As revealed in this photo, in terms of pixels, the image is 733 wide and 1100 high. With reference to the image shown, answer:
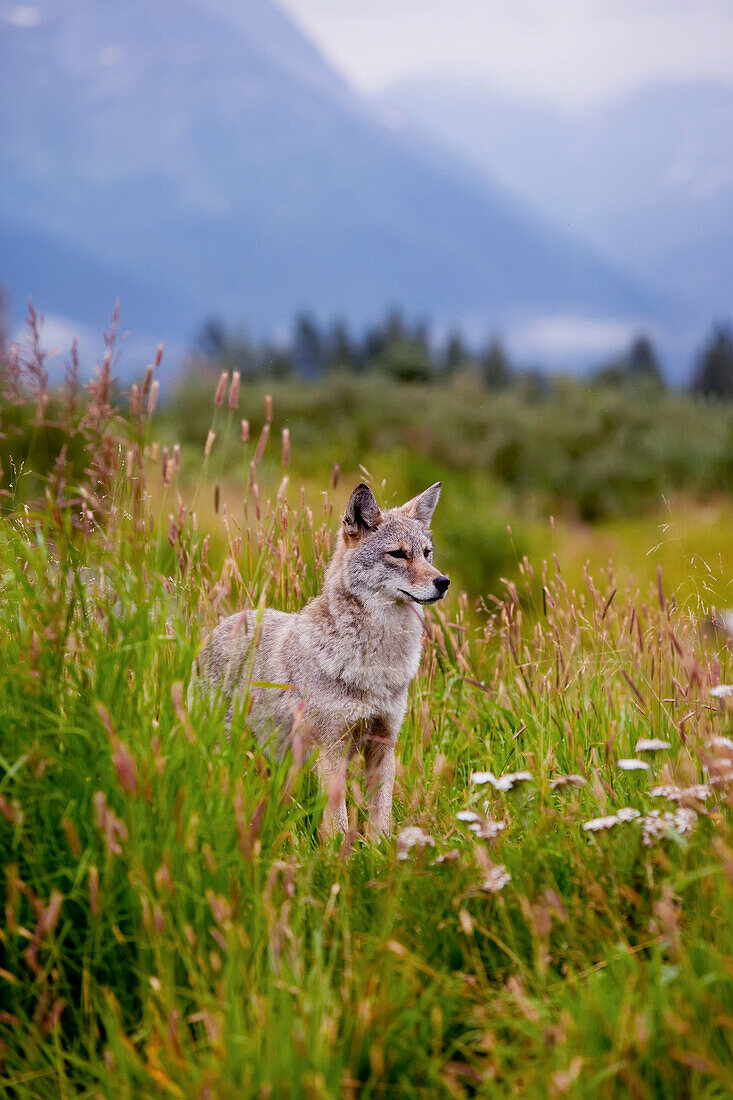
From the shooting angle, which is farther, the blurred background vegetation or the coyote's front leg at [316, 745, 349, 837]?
the blurred background vegetation

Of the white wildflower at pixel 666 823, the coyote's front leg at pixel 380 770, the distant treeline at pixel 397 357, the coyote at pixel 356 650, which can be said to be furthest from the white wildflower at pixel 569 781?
the distant treeline at pixel 397 357

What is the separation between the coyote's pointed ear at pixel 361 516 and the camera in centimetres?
480

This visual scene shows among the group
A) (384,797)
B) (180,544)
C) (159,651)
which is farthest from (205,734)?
(180,544)

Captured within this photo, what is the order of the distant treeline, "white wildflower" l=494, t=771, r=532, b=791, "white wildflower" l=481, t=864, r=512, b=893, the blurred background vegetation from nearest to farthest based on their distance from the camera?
"white wildflower" l=481, t=864, r=512, b=893, "white wildflower" l=494, t=771, r=532, b=791, the blurred background vegetation, the distant treeline

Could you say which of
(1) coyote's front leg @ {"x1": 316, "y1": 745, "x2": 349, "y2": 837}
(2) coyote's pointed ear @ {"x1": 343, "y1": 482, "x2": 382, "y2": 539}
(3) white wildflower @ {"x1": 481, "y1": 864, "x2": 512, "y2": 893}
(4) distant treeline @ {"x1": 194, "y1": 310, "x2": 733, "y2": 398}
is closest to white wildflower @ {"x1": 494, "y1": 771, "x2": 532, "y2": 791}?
(3) white wildflower @ {"x1": 481, "y1": 864, "x2": 512, "y2": 893}

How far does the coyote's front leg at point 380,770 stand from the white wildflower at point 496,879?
1.11 metres

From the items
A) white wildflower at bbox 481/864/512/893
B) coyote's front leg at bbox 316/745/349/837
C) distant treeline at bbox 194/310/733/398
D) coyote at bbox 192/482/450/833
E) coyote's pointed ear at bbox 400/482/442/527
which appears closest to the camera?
white wildflower at bbox 481/864/512/893

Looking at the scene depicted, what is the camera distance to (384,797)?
4.24 meters

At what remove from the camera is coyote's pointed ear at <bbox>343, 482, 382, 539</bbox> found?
15.8ft

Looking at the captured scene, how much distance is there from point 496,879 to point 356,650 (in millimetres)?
1912

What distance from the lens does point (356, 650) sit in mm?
4562

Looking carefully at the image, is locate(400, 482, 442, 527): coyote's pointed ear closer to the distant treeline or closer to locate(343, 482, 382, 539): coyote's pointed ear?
locate(343, 482, 382, 539): coyote's pointed ear

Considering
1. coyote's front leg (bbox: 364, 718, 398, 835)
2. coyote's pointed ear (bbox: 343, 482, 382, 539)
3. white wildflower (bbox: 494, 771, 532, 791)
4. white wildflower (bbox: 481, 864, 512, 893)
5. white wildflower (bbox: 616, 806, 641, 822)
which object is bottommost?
coyote's front leg (bbox: 364, 718, 398, 835)

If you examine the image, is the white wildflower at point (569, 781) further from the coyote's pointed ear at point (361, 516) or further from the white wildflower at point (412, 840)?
the coyote's pointed ear at point (361, 516)
